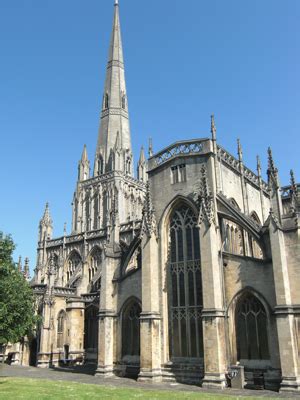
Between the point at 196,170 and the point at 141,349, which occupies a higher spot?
the point at 196,170

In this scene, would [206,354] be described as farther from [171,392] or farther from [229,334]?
[171,392]

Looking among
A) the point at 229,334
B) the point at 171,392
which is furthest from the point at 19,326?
the point at 229,334

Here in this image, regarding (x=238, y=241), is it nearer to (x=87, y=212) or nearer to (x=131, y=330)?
(x=131, y=330)

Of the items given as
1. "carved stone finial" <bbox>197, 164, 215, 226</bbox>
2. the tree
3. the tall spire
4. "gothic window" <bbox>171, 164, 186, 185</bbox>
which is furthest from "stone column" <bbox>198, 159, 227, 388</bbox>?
the tall spire

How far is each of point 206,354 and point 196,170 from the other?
1025 centimetres

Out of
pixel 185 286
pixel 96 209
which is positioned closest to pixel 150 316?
pixel 185 286

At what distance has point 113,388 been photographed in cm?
1853

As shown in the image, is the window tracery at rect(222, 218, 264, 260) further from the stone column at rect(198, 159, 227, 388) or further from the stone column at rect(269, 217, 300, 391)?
the stone column at rect(269, 217, 300, 391)

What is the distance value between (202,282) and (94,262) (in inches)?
945

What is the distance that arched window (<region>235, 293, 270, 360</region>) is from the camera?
1922cm

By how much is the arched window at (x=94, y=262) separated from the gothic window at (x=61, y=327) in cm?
719

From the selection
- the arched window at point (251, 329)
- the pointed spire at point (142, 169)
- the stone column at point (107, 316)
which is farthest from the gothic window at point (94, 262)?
the arched window at point (251, 329)

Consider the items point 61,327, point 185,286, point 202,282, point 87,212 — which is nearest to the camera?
point 202,282

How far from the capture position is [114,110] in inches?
2539
